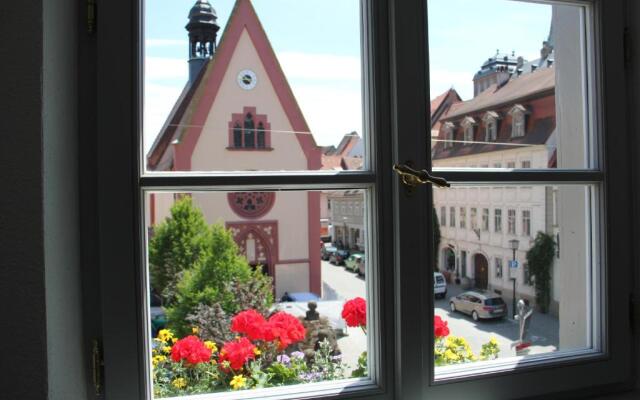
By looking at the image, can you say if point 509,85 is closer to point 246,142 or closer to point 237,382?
point 246,142

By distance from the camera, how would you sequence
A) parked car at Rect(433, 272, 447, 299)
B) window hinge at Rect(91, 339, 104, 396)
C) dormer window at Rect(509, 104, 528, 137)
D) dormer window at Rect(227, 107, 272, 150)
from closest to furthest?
1. window hinge at Rect(91, 339, 104, 396)
2. dormer window at Rect(227, 107, 272, 150)
3. parked car at Rect(433, 272, 447, 299)
4. dormer window at Rect(509, 104, 528, 137)

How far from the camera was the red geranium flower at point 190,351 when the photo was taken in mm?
1057

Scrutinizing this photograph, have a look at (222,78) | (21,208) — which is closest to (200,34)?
(222,78)

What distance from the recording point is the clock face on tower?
42.1 inches

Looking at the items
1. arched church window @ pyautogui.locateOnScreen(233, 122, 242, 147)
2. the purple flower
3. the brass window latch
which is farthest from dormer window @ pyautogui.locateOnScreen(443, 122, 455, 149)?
the purple flower

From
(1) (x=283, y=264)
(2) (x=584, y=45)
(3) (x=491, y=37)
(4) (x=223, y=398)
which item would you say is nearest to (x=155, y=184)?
(1) (x=283, y=264)

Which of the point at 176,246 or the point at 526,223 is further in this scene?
the point at 526,223

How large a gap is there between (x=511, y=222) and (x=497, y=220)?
0.05 metres

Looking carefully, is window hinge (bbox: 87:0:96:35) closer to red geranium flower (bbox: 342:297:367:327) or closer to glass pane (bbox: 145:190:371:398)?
glass pane (bbox: 145:190:371:398)

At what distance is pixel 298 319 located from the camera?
1.13 metres

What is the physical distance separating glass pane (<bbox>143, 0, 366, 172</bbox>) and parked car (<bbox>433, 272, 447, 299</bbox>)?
291 mm

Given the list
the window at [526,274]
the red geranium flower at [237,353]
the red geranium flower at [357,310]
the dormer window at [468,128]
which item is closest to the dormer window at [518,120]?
the dormer window at [468,128]

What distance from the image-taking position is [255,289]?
3.65 feet

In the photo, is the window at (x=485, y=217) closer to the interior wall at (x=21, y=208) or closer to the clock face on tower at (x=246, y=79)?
Result: the clock face on tower at (x=246, y=79)
